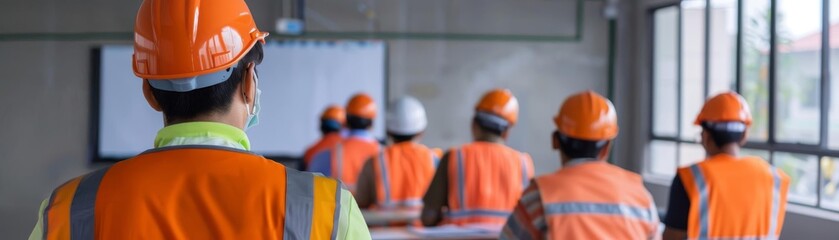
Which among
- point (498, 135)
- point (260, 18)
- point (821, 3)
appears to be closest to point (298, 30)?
point (260, 18)

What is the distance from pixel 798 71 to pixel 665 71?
1.78 meters

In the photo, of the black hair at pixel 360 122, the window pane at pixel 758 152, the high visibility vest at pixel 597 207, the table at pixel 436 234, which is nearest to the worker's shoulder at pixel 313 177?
the high visibility vest at pixel 597 207

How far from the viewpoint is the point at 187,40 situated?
133 centimetres

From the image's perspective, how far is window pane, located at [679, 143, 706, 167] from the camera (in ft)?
26.2

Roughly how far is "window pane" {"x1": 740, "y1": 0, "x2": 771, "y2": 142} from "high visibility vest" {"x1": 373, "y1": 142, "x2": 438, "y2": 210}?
305 cm

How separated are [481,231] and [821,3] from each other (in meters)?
3.49

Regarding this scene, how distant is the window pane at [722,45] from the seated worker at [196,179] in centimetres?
650

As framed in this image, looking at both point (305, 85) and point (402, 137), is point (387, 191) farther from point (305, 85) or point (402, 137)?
point (305, 85)

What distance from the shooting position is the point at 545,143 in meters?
8.08

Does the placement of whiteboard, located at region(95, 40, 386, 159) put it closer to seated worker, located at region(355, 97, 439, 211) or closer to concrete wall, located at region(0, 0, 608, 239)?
concrete wall, located at region(0, 0, 608, 239)

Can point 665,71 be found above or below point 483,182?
above

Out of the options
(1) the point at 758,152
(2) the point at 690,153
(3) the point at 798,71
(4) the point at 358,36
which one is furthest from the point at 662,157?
(4) the point at 358,36

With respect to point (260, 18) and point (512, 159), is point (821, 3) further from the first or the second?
point (260, 18)

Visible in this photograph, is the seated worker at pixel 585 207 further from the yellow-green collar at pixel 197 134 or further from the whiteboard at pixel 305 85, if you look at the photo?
the whiteboard at pixel 305 85
